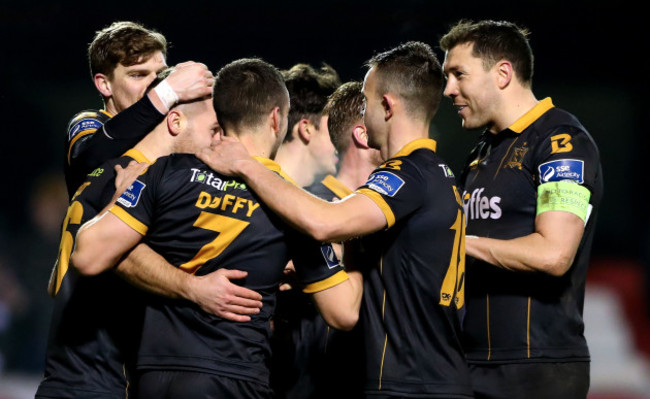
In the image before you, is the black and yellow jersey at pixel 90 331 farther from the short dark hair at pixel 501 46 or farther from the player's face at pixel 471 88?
the short dark hair at pixel 501 46

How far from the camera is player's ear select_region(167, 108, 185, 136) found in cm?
325

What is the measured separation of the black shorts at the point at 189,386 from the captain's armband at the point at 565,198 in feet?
4.58

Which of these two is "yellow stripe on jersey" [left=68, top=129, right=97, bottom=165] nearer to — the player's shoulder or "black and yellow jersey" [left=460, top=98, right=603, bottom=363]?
the player's shoulder

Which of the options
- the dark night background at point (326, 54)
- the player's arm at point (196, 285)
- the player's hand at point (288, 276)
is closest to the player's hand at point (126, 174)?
the player's arm at point (196, 285)

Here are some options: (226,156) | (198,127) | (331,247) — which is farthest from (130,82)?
(331,247)

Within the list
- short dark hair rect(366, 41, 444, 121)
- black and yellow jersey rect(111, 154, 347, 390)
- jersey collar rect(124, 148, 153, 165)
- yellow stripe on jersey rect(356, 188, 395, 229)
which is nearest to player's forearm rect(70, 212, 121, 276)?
black and yellow jersey rect(111, 154, 347, 390)

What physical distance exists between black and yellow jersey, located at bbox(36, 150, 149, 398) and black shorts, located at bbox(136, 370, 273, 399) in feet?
1.82

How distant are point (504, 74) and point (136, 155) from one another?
1725 mm

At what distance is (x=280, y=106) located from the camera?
2770 millimetres

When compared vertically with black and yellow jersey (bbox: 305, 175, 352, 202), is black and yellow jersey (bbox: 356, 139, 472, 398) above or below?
below

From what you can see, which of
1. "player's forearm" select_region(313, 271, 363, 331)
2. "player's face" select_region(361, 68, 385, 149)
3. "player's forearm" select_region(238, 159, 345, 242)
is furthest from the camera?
"player's face" select_region(361, 68, 385, 149)

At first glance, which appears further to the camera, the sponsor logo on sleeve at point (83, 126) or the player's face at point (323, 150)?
the player's face at point (323, 150)

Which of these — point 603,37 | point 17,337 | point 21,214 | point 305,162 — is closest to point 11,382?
point 17,337

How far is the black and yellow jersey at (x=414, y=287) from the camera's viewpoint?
8.66 feet
